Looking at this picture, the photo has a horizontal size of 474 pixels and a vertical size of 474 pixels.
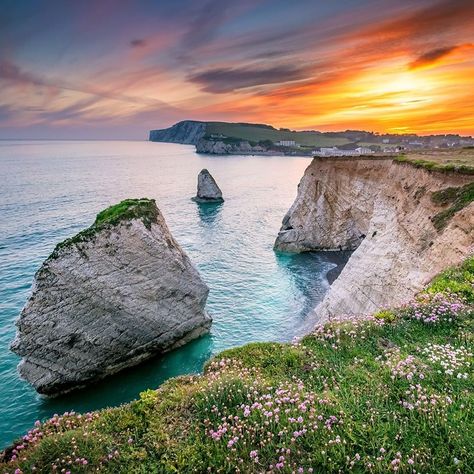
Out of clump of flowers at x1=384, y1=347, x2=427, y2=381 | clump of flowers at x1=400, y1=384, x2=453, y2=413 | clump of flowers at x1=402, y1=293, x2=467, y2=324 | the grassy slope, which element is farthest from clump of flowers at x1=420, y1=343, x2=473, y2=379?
clump of flowers at x1=402, y1=293, x2=467, y2=324

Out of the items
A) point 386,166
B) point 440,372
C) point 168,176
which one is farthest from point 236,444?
point 168,176

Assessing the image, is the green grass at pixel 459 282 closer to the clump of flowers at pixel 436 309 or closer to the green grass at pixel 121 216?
the clump of flowers at pixel 436 309

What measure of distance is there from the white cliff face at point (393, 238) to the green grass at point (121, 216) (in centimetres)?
1371

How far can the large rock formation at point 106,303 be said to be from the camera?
2106 cm

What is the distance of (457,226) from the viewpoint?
70.5ft

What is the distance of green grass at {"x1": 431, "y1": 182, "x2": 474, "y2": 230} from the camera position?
2305 centimetres

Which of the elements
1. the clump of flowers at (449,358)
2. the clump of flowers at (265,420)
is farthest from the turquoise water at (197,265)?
the clump of flowers at (449,358)

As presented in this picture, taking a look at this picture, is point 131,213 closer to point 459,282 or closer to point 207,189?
point 459,282

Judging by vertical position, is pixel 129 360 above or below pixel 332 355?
below

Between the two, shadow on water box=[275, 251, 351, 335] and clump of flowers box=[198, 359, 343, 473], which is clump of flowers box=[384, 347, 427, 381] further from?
shadow on water box=[275, 251, 351, 335]

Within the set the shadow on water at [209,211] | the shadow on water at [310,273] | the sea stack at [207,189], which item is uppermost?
the sea stack at [207,189]

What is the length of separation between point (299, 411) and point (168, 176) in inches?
5513

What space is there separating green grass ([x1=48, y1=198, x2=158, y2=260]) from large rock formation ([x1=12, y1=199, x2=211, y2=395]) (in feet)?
0.20

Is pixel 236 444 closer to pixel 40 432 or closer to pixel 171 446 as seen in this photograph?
pixel 171 446
